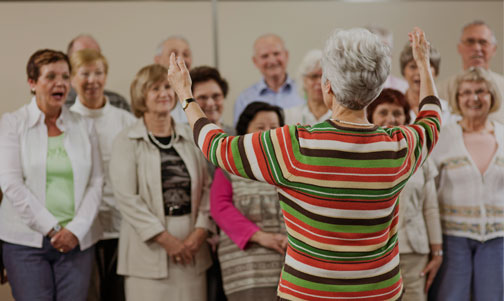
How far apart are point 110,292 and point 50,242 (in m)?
0.52

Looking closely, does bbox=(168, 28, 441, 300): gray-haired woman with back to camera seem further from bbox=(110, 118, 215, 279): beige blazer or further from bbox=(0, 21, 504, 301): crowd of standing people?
bbox=(110, 118, 215, 279): beige blazer

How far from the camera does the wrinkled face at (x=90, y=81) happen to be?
2904 millimetres

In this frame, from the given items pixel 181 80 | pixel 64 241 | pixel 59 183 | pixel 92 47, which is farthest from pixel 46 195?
pixel 181 80

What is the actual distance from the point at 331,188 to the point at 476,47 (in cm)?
227

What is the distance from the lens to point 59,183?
261cm

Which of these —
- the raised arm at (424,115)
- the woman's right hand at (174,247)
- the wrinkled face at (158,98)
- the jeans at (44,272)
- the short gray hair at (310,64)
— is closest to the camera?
the raised arm at (424,115)

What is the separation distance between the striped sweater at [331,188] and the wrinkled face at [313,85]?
1516 millimetres

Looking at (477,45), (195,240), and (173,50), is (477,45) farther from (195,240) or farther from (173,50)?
(195,240)

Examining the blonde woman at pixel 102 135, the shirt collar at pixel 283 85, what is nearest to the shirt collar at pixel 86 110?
the blonde woman at pixel 102 135

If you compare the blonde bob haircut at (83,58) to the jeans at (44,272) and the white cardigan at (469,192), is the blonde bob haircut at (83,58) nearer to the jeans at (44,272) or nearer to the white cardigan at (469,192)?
the jeans at (44,272)

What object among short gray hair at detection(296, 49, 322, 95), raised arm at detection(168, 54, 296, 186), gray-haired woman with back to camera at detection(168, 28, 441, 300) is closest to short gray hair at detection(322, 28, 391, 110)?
gray-haired woman with back to camera at detection(168, 28, 441, 300)

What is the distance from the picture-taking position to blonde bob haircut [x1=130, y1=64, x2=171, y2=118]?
9.00ft

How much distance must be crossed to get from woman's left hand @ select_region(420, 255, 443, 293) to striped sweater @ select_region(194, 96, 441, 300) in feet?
4.28

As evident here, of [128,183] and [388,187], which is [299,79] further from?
[388,187]
